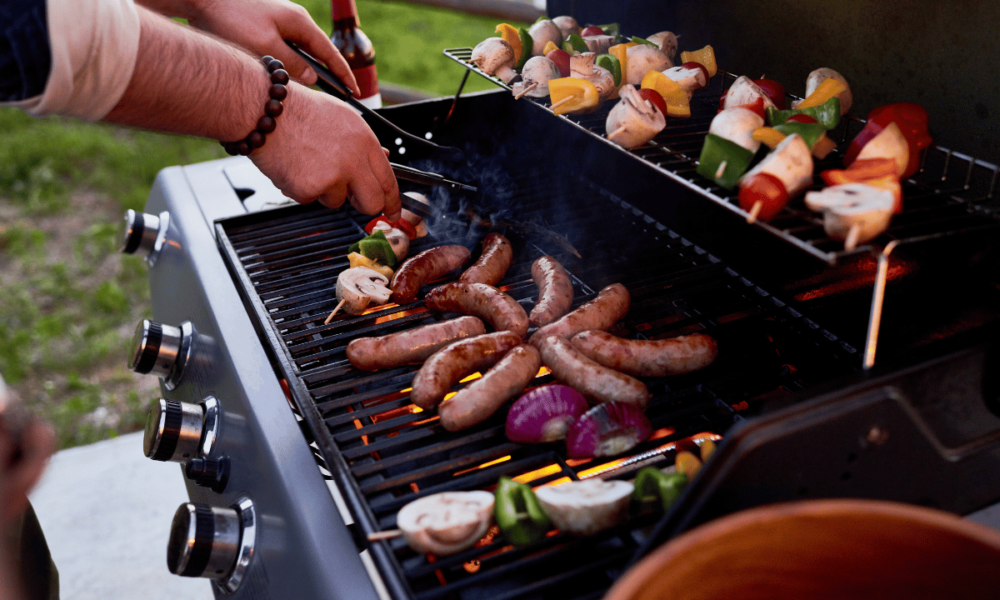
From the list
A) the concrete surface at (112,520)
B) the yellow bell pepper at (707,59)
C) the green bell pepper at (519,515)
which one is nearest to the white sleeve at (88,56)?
the green bell pepper at (519,515)

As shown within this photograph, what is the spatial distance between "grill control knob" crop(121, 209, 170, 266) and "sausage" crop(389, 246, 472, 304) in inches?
37.8

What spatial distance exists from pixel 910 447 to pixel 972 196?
78cm

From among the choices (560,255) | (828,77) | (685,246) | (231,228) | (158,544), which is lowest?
(158,544)

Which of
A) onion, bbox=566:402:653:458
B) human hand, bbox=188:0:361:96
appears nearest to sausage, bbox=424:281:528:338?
onion, bbox=566:402:653:458

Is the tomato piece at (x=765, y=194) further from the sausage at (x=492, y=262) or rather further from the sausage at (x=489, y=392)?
the sausage at (x=492, y=262)

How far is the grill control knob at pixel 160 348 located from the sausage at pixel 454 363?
82cm

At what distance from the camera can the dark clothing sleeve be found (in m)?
1.35

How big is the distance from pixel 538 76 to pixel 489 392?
108cm

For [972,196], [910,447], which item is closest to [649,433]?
[910,447]

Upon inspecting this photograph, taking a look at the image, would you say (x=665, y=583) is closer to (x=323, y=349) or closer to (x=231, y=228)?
(x=323, y=349)

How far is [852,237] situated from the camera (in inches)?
47.4

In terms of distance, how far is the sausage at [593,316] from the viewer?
1.99 m

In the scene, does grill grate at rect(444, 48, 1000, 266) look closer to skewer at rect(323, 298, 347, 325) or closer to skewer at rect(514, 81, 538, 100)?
skewer at rect(514, 81, 538, 100)

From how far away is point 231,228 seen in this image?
2582 mm
